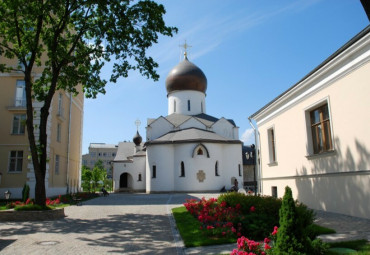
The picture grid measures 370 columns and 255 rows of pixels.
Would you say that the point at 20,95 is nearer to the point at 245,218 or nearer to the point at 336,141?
the point at 245,218

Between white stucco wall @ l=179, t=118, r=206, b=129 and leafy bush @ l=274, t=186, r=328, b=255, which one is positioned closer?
leafy bush @ l=274, t=186, r=328, b=255

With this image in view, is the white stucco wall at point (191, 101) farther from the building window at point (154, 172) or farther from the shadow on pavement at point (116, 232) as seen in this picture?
the shadow on pavement at point (116, 232)

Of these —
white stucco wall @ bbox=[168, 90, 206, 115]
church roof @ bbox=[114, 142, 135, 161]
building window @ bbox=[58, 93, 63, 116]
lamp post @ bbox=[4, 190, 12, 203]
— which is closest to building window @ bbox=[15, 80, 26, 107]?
building window @ bbox=[58, 93, 63, 116]

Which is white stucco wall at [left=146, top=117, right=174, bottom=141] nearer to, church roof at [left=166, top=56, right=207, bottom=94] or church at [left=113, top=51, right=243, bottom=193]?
Result: church at [left=113, top=51, right=243, bottom=193]

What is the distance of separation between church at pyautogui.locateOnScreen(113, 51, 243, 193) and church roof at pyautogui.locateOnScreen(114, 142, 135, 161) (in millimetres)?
1942

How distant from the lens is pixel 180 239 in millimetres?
8227

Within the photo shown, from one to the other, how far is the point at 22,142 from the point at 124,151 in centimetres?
2299

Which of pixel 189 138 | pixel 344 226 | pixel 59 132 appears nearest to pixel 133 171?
pixel 189 138

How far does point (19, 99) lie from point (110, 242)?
62.3 feet

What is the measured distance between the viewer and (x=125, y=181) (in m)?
42.3

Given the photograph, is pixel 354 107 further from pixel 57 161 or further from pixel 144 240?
pixel 57 161

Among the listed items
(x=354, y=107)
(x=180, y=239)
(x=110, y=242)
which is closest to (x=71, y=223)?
(x=110, y=242)

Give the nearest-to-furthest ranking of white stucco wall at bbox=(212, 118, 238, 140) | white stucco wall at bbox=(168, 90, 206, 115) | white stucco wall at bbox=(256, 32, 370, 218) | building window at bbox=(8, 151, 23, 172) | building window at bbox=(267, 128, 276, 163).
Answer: white stucco wall at bbox=(256, 32, 370, 218), building window at bbox=(267, 128, 276, 163), building window at bbox=(8, 151, 23, 172), white stucco wall at bbox=(212, 118, 238, 140), white stucco wall at bbox=(168, 90, 206, 115)

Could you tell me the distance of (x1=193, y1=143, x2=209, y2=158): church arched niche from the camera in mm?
31594
